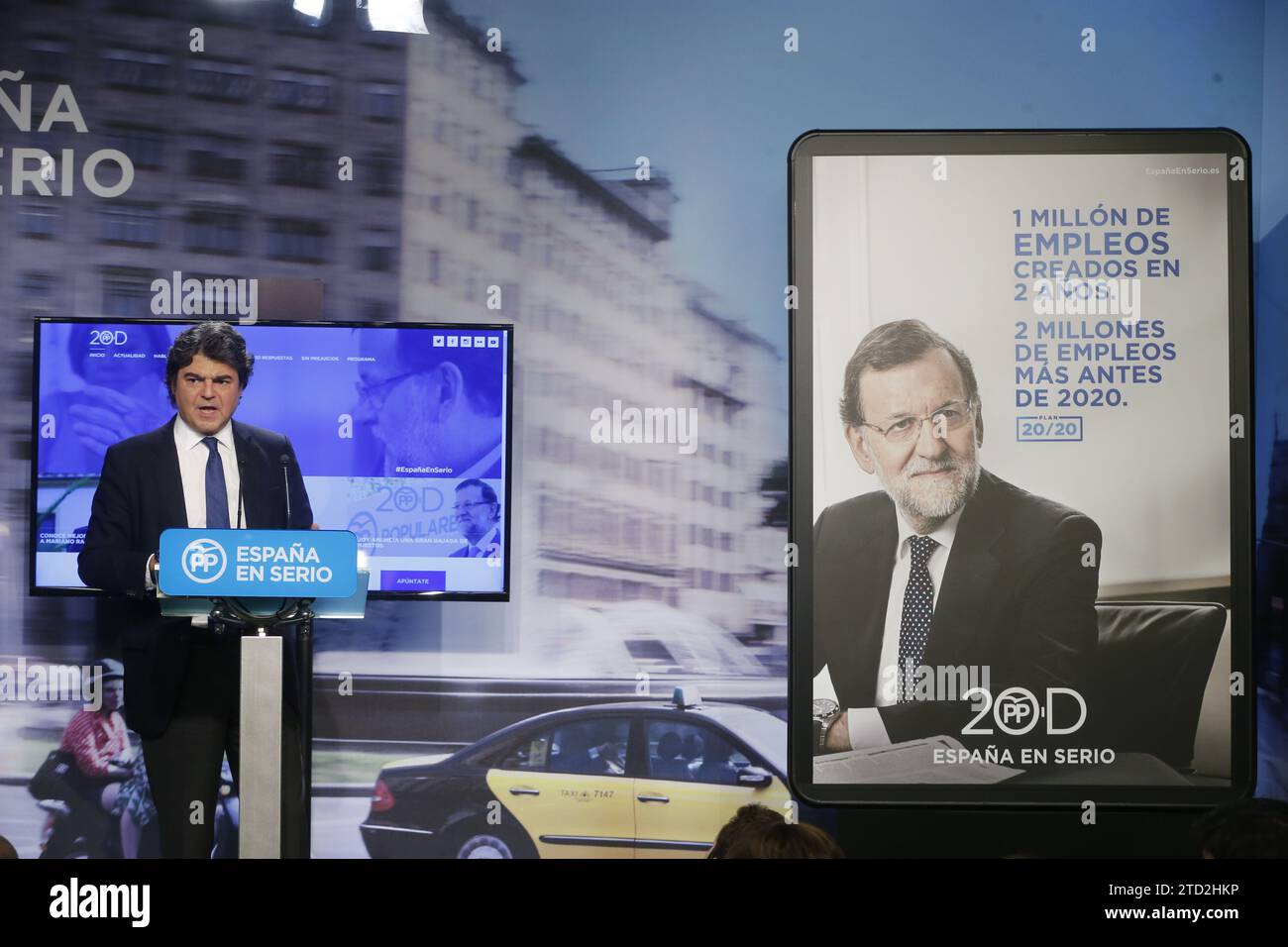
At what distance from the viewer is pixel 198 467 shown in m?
2.96

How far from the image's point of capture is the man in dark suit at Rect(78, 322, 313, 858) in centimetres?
291

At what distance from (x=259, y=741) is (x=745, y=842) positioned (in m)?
1.09

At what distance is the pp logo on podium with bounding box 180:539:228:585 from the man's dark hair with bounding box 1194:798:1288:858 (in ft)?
7.42

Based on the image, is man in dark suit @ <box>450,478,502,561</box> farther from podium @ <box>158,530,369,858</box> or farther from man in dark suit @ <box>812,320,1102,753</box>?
podium @ <box>158,530,369,858</box>

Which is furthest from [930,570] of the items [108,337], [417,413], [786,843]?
[108,337]

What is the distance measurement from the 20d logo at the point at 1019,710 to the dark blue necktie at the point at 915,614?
181mm

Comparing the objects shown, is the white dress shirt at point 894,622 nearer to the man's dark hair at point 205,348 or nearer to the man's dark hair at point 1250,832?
the man's dark hair at point 1250,832

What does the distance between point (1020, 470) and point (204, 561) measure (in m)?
2.27

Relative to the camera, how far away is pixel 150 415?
2.96m

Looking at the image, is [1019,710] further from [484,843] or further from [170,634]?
[170,634]

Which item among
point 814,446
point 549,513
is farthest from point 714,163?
point 549,513

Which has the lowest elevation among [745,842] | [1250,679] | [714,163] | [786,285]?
[745,842]

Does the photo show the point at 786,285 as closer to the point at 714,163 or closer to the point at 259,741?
the point at 714,163
